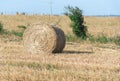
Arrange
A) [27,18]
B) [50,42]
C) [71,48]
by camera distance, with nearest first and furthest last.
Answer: [50,42], [71,48], [27,18]

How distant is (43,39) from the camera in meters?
18.7

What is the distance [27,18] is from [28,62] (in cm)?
3901

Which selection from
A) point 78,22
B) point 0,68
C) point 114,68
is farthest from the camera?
point 78,22

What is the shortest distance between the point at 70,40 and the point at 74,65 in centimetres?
1426

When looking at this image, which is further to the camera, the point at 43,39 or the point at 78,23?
the point at 78,23

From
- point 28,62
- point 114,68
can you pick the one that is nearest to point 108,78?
point 114,68

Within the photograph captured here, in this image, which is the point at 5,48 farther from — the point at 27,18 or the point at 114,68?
the point at 27,18

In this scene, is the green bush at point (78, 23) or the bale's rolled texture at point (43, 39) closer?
the bale's rolled texture at point (43, 39)

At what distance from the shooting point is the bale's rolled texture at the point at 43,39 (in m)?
18.2

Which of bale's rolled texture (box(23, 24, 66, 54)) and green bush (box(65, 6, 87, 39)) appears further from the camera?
green bush (box(65, 6, 87, 39))

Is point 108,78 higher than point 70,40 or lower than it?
higher

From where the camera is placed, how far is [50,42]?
1827cm

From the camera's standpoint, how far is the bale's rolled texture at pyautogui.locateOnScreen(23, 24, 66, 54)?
59.8 feet

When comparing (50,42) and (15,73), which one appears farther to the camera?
(50,42)
